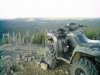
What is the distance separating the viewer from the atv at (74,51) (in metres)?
5.55

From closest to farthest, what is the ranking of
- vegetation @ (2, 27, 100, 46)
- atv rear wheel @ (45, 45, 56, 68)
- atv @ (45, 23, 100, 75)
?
1. atv @ (45, 23, 100, 75)
2. atv rear wheel @ (45, 45, 56, 68)
3. vegetation @ (2, 27, 100, 46)

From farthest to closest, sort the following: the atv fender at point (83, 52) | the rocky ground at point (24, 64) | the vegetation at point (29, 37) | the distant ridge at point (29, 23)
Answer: the distant ridge at point (29, 23) → the vegetation at point (29, 37) → the rocky ground at point (24, 64) → the atv fender at point (83, 52)

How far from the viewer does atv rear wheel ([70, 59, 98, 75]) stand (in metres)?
5.45

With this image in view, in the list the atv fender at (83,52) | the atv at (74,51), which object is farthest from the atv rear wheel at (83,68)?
the atv fender at (83,52)

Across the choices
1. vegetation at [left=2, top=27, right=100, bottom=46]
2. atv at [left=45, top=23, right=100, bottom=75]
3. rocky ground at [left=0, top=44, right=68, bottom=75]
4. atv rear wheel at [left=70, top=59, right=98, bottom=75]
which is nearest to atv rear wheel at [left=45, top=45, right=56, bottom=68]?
atv at [left=45, top=23, right=100, bottom=75]

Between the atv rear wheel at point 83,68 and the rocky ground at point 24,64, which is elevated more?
the atv rear wheel at point 83,68

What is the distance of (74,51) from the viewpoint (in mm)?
5945

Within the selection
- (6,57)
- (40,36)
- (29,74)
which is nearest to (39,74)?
(29,74)

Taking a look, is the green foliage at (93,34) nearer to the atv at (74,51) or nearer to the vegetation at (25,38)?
the vegetation at (25,38)

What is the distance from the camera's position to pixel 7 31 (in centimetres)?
1230

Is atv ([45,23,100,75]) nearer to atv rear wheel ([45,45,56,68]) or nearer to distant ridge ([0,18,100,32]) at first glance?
atv rear wheel ([45,45,56,68])

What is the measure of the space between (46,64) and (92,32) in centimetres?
425

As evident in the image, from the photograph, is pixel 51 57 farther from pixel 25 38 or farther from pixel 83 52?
pixel 25 38

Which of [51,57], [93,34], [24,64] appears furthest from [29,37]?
[51,57]
